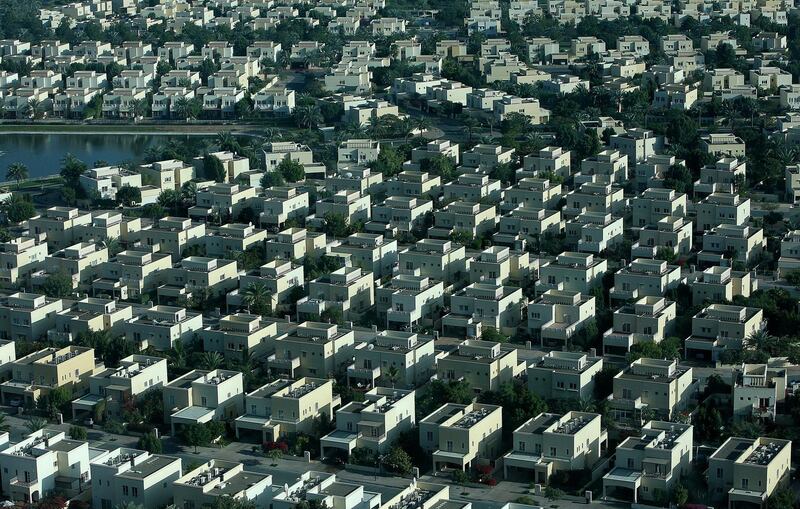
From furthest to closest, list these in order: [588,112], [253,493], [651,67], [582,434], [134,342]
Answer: [651,67]
[588,112]
[134,342]
[582,434]
[253,493]

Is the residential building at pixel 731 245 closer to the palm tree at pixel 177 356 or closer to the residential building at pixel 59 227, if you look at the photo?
the palm tree at pixel 177 356

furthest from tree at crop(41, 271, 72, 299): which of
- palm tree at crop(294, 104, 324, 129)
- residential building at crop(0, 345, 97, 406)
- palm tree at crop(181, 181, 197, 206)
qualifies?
palm tree at crop(294, 104, 324, 129)

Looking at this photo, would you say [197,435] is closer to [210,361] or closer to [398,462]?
[210,361]

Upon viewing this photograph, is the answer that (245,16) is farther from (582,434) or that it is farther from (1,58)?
(582,434)

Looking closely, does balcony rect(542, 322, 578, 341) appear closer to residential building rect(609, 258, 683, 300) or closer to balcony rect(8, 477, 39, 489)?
residential building rect(609, 258, 683, 300)

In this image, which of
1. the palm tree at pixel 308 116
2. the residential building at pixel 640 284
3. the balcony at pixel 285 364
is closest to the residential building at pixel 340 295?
the balcony at pixel 285 364

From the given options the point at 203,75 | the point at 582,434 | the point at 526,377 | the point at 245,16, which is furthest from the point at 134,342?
the point at 245,16
